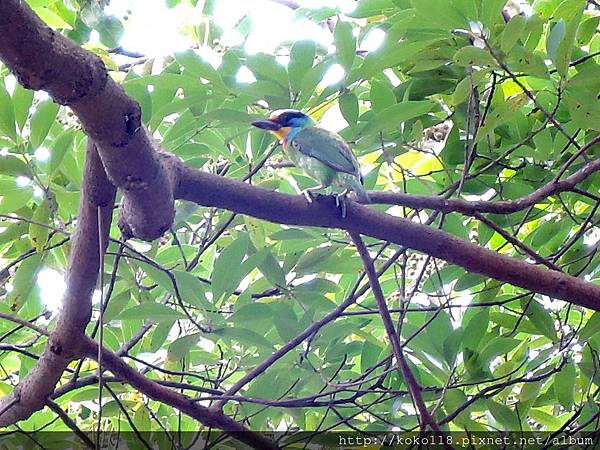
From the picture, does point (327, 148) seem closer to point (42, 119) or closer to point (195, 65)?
point (195, 65)

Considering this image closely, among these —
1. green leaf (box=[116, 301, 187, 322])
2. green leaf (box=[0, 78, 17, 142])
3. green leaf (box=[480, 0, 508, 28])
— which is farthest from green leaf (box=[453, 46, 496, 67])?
green leaf (box=[0, 78, 17, 142])

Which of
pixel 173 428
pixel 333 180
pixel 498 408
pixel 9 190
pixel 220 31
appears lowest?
pixel 498 408

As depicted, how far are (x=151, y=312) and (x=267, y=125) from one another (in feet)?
1.63

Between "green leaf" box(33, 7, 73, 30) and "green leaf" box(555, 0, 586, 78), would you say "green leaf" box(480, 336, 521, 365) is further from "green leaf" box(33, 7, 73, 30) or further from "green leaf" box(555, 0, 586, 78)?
"green leaf" box(33, 7, 73, 30)

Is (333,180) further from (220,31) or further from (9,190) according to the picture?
(9,190)

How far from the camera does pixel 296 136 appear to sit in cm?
195

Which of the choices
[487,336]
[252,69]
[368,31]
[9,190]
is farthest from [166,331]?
[368,31]

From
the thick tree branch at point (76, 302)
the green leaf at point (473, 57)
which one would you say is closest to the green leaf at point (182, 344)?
the thick tree branch at point (76, 302)

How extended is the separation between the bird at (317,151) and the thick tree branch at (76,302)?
0.42m

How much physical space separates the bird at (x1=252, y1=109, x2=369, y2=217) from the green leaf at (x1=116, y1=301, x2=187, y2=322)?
0.38 m

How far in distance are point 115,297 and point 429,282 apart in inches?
30.7

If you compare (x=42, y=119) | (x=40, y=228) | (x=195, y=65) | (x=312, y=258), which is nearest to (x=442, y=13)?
(x=195, y=65)

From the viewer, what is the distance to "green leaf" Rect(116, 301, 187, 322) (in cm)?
151

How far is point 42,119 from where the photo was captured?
4.95 feet
